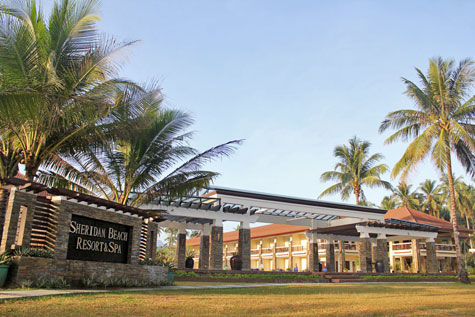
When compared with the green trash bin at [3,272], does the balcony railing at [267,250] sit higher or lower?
higher

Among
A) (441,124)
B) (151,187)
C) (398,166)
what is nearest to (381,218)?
(398,166)

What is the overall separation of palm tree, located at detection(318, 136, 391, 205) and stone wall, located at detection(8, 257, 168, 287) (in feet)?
75.5

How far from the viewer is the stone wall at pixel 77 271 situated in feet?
32.9

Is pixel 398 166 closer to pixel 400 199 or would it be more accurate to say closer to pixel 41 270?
pixel 41 270

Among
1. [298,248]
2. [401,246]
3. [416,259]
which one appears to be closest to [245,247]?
[298,248]

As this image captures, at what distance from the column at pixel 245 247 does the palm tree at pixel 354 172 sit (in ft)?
42.6

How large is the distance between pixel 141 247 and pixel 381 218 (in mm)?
21263

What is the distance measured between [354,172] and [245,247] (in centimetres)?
1554

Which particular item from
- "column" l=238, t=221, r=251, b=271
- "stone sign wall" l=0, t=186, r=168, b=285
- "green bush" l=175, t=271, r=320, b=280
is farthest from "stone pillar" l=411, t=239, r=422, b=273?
"stone sign wall" l=0, t=186, r=168, b=285

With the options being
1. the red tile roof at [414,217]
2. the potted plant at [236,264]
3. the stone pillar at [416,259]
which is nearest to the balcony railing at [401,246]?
the red tile roof at [414,217]

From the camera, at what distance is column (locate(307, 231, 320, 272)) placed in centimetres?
2984

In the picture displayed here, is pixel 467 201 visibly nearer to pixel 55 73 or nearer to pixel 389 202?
pixel 389 202

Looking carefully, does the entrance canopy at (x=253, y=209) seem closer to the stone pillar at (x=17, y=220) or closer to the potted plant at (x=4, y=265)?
the stone pillar at (x=17, y=220)

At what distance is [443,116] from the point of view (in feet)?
75.8
